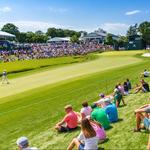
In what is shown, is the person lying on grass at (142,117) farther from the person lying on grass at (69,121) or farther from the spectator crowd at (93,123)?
the person lying on grass at (69,121)

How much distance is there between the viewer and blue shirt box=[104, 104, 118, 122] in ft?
63.4

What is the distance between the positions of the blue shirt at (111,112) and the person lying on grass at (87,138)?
534cm

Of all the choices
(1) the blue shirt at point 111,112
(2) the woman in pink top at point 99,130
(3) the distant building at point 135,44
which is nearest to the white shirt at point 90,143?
(2) the woman in pink top at point 99,130

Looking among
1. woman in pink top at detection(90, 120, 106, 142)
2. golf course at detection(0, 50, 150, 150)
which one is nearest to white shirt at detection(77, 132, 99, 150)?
golf course at detection(0, 50, 150, 150)

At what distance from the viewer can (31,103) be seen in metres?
31.8

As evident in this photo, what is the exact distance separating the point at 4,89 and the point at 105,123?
27.6m

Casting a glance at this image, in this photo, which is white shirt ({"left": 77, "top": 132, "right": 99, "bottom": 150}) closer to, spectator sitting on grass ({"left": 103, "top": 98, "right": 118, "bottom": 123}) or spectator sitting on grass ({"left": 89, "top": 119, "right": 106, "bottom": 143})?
spectator sitting on grass ({"left": 89, "top": 119, "right": 106, "bottom": 143})

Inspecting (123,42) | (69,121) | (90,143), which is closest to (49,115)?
(69,121)

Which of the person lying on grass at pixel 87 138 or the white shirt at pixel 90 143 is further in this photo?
the white shirt at pixel 90 143

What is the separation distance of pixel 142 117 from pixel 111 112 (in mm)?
2886

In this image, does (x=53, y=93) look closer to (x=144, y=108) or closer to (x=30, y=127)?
(x=30, y=127)

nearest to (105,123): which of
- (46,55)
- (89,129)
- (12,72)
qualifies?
(89,129)

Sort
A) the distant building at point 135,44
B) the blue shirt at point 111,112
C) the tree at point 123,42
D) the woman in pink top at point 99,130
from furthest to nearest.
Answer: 1. the tree at point 123,42
2. the distant building at point 135,44
3. the blue shirt at point 111,112
4. the woman in pink top at point 99,130

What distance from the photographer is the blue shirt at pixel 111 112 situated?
19312mm
